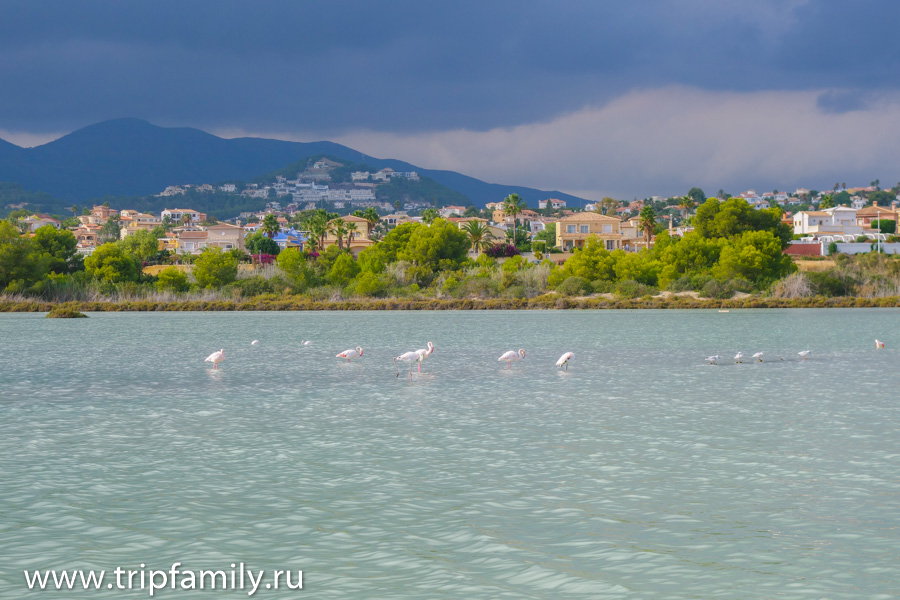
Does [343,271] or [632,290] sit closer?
[632,290]

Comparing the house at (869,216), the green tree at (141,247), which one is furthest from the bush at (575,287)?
the house at (869,216)

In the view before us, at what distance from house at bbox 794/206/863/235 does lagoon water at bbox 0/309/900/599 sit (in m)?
120

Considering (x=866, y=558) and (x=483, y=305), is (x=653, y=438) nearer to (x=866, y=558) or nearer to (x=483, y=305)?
(x=866, y=558)

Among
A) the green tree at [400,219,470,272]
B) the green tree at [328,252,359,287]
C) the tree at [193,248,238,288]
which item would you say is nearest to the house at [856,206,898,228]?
the green tree at [400,219,470,272]

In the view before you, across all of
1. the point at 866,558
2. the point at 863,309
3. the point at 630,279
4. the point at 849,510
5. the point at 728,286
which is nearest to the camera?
the point at 866,558

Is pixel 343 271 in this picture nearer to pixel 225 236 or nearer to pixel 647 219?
pixel 647 219

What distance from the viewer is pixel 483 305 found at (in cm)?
6850

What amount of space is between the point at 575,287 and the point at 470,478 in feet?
198

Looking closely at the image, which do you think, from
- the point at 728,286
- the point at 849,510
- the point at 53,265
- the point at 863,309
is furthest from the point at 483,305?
the point at 849,510

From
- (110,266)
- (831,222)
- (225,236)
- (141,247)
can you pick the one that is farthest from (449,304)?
(831,222)

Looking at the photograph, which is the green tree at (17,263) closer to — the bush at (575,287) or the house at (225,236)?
the bush at (575,287)

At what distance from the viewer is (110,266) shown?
75688 mm

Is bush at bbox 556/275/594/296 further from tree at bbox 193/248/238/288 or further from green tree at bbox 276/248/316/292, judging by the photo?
tree at bbox 193/248/238/288

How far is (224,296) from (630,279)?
33.5 m
